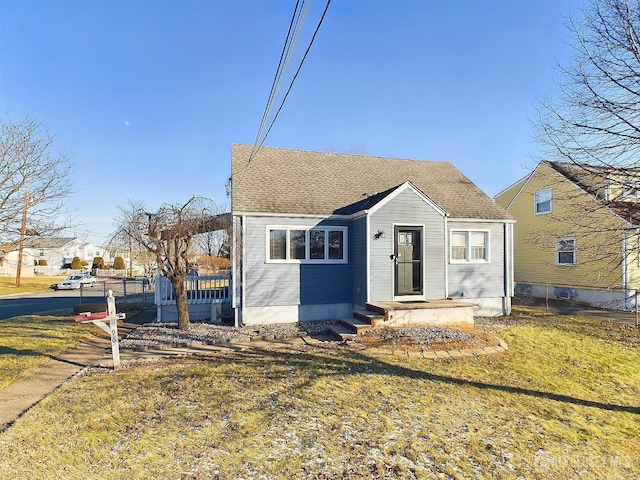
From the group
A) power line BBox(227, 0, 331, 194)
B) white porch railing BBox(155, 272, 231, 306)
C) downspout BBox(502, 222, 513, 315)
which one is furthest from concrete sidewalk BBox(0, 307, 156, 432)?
downspout BBox(502, 222, 513, 315)

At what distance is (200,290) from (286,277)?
3.03m

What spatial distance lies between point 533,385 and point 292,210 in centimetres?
761

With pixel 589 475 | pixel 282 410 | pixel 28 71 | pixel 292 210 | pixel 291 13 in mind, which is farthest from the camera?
pixel 292 210

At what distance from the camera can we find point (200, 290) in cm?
1100

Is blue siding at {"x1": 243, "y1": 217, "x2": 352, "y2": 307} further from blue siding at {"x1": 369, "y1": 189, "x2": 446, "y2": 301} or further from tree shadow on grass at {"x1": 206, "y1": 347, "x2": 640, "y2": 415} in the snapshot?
tree shadow on grass at {"x1": 206, "y1": 347, "x2": 640, "y2": 415}

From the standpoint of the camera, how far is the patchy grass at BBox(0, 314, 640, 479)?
3445 mm

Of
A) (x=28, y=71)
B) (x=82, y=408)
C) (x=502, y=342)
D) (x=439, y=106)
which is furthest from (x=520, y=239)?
(x=28, y=71)

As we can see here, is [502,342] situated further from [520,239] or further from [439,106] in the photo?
[520,239]

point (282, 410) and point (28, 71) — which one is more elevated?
point (28, 71)

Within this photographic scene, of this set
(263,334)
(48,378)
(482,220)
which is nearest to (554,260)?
(482,220)

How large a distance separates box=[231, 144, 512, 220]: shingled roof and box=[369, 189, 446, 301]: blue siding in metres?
1.20

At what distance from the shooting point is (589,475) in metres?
3.50

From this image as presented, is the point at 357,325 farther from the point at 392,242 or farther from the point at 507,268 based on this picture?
the point at 507,268

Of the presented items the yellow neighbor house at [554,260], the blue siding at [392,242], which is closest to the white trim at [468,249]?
the blue siding at [392,242]
